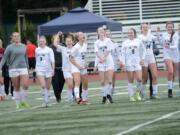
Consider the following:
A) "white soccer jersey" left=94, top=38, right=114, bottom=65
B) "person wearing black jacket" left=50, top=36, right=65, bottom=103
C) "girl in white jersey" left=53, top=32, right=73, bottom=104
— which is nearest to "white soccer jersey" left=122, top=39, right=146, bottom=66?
"white soccer jersey" left=94, top=38, right=114, bottom=65

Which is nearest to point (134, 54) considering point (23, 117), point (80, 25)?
point (23, 117)

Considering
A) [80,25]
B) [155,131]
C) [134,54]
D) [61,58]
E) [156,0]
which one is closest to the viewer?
[155,131]

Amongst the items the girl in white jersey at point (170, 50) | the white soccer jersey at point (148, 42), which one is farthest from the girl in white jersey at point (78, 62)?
the girl in white jersey at point (170, 50)

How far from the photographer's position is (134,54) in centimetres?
1520

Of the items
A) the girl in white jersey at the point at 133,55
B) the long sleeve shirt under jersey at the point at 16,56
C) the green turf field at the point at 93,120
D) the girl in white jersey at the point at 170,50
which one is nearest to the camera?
the green turf field at the point at 93,120

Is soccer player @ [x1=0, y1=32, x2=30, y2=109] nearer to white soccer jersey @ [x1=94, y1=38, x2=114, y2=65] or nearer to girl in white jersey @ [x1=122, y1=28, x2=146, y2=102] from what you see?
white soccer jersey @ [x1=94, y1=38, x2=114, y2=65]

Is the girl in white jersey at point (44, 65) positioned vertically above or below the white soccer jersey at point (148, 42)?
below

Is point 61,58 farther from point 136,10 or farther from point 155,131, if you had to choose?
point 136,10

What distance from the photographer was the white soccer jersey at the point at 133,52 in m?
15.2

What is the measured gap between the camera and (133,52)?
15.2 m

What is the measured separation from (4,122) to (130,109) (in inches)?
111

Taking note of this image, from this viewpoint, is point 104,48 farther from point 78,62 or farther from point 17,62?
point 17,62

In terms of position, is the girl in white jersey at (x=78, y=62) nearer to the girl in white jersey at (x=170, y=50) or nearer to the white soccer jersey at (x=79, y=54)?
the white soccer jersey at (x=79, y=54)

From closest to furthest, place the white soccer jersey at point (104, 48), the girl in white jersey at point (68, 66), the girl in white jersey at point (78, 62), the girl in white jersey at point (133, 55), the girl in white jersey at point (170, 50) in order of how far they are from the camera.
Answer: the white soccer jersey at point (104, 48)
the girl in white jersey at point (78, 62)
the girl in white jersey at point (133, 55)
the girl in white jersey at point (68, 66)
the girl in white jersey at point (170, 50)
